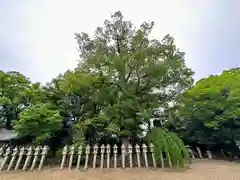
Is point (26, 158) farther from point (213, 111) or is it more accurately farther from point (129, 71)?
point (213, 111)

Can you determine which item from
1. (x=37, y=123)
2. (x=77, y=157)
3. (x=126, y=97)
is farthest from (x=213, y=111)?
(x=37, y=123)

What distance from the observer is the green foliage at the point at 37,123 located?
7461 mm

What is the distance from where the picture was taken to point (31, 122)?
24.5ft

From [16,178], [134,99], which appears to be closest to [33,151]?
[16,178]

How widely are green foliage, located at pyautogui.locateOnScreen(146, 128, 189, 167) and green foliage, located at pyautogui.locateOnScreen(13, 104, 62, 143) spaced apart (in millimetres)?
4384

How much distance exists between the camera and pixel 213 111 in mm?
9727

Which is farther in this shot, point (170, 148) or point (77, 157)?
point (77, 157)

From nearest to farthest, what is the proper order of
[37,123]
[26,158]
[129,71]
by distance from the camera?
[26,158]
[37,123]
[129,71]

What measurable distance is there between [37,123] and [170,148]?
5390 mm

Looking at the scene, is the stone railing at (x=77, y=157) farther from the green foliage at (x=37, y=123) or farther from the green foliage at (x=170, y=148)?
the green foliage at (x=37, y=123)

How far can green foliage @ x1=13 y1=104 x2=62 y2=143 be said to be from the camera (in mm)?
7461

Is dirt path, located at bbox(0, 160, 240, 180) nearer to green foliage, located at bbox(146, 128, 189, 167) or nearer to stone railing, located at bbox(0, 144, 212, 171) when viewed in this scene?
stone railing, located at bbox(0, 144, 212, 171)

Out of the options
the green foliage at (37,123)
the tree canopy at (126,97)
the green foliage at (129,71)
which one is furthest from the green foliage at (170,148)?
the green foliage at (37,123)

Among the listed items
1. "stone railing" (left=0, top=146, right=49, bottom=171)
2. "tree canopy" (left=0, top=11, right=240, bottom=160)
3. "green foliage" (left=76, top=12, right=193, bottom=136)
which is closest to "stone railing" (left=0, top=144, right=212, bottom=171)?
"stone railing" (left=0, top=146, right=49, bottom=171)
